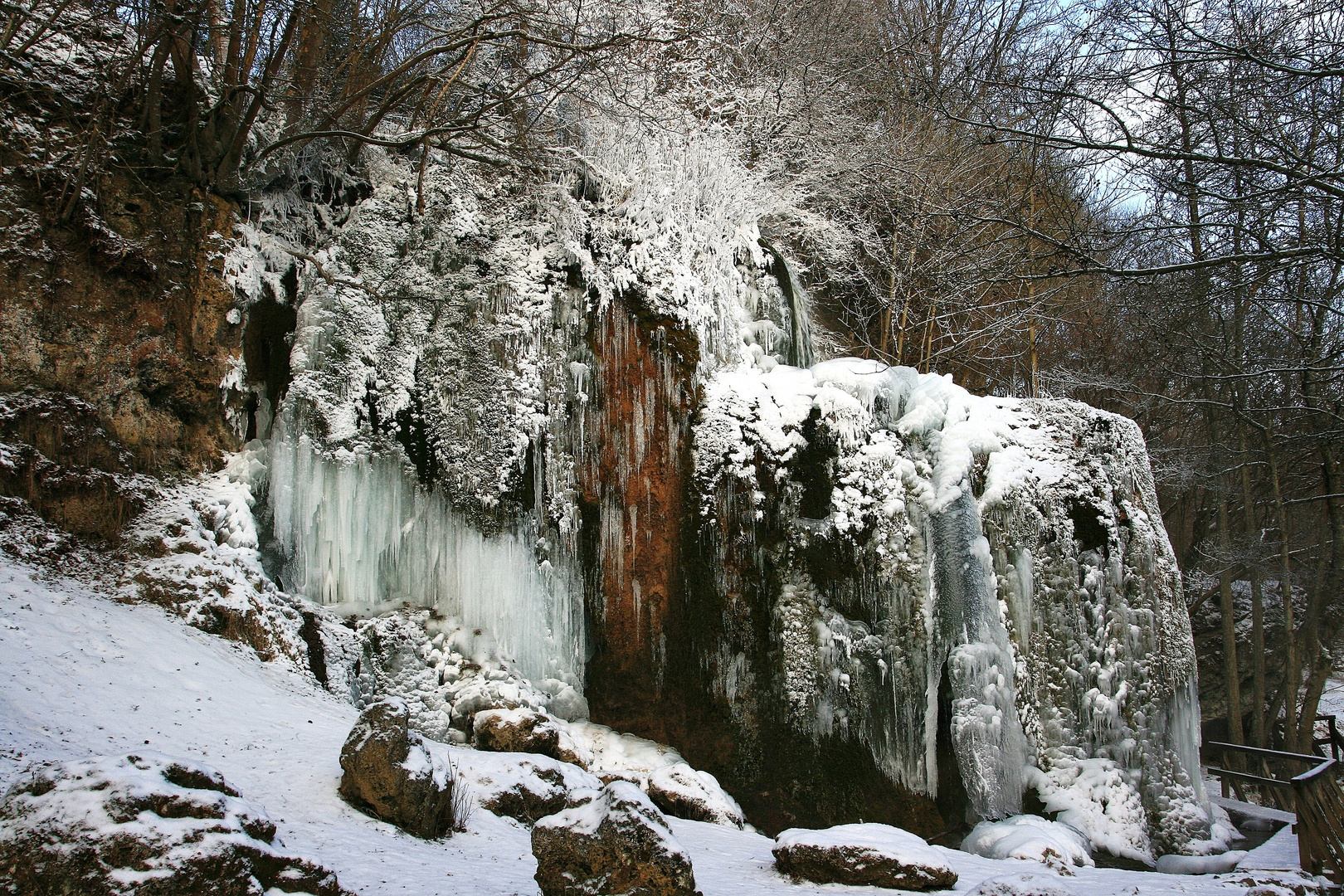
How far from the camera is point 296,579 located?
7.36 meters

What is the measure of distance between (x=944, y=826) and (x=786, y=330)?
5.78 metres

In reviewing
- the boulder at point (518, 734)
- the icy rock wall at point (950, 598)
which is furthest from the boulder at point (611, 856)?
the icy rock wall at point (950, 598)

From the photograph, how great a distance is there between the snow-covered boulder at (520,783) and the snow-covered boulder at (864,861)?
53.7 inches

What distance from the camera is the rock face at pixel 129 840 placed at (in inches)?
104

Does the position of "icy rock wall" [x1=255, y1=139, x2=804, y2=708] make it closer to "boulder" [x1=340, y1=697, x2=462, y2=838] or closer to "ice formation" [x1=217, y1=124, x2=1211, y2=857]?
"ice formation" [x1=217, y1=124, x2=1211, y2=857]

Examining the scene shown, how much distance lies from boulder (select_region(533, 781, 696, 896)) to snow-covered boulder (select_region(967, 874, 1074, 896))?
1.27 m

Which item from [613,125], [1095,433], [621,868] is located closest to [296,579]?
[621,868]

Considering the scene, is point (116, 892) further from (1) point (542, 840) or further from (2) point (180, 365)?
(2) point (180, 365)

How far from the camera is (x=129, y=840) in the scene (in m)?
2.72

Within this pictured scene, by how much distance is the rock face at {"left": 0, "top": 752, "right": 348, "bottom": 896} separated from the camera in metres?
2.63

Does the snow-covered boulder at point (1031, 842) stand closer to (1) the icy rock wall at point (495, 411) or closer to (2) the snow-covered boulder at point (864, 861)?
(2) the snow-covered boulder at point (864, 861)

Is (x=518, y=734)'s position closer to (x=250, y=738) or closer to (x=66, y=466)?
(x=250, y=738)

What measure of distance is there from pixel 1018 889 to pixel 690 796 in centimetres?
357

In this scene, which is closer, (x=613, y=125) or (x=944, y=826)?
(x=944, y=826)
